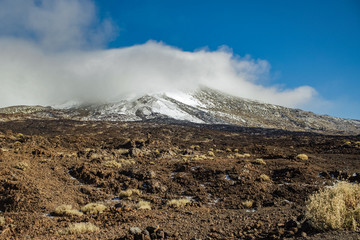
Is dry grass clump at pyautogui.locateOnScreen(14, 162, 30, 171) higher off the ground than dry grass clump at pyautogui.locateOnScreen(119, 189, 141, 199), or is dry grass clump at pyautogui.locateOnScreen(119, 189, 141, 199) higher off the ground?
dry grass clump at pyautogui.locateOnScreen(14, 162, 30, 171)

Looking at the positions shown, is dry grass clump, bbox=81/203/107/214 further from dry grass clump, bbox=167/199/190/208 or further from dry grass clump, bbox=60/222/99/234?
dry grass clump, bbox=167/199/190/208

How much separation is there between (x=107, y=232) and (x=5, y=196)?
5.07 metres

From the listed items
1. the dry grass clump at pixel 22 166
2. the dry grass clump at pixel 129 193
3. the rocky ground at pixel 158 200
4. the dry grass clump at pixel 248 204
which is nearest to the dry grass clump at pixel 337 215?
the rocky ground at pixel 158 200

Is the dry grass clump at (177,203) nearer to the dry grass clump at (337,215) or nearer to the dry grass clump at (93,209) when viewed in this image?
the dry grass clump at (93,209)

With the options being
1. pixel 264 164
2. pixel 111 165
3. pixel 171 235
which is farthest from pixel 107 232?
pixel 264 164

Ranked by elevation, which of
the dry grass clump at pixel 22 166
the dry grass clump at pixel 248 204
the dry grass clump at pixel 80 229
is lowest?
the dry grass clump at pixel 80 229

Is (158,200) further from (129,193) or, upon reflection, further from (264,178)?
(264,178)

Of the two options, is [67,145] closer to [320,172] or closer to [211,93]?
[320,172]

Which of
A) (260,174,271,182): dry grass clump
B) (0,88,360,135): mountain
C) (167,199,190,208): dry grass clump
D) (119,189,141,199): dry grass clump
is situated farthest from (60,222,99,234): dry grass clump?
(0,88,360,135): mountain

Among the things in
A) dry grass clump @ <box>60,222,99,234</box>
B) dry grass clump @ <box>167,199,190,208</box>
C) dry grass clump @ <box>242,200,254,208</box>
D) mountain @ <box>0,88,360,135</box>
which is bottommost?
dry grass clump @ <box>60,222,99,234</box>

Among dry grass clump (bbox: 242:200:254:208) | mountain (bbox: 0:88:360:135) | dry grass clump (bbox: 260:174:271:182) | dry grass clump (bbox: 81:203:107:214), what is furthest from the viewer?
mountain (bbox: 0:88:360:135)

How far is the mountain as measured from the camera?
83.6m

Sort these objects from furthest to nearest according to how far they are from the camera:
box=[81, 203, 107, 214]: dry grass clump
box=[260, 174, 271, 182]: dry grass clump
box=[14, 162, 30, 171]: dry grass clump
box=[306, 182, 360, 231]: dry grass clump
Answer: box=[260, 174, 271, 182]: dry grass clump
box=[14, 162, 30, 171]: dry grass clump
box=[81, 203, 107, 214]: dry grass clump
box=[306, 182, 360, 231]: dry grass clump

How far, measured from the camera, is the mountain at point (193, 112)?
8362 centimetres
